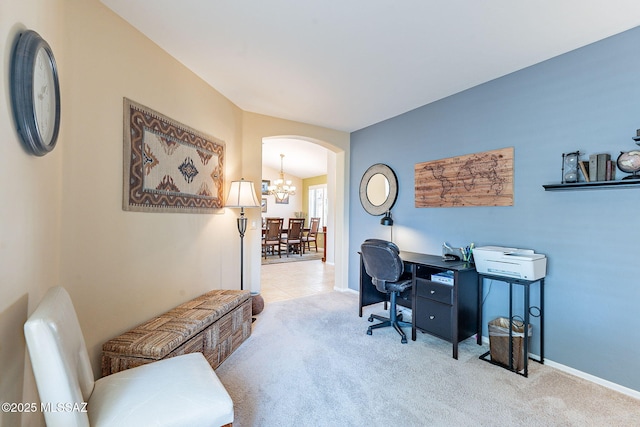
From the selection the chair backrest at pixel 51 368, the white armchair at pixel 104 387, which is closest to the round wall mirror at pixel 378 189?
the white armchair at pixel 104 387

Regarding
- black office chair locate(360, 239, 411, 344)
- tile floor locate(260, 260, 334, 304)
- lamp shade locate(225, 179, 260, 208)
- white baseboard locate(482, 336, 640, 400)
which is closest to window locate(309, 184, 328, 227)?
tile floor locate(260, 260, 334, 304)

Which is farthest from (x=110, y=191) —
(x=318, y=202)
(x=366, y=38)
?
(x=318, y=202)

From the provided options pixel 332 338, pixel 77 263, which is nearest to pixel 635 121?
pixel 332 338

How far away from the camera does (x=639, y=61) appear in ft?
6.15

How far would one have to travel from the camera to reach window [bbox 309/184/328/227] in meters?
9.26

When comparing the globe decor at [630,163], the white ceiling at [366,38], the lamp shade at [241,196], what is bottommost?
the lamp shade at [241,196]

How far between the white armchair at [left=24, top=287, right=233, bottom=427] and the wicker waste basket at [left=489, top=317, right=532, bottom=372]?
2.11m

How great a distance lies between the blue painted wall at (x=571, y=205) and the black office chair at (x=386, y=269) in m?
0.81

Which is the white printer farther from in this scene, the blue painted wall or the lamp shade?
the lamp shade

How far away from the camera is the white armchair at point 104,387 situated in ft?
2.88

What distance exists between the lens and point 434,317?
251 centimetres

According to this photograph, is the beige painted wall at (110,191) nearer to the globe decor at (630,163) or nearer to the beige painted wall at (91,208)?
the beige painted wall at (91,208)

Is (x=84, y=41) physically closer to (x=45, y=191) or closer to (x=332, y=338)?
(x=45, y=191)

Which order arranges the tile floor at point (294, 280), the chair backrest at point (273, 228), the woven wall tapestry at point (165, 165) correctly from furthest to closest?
the chair backrest at point (273, 228) < the tile floor at point (294, 280) < the woven wall tapestry at point (165, 165)
